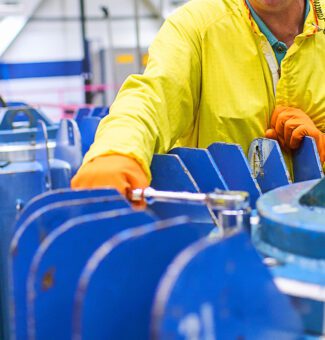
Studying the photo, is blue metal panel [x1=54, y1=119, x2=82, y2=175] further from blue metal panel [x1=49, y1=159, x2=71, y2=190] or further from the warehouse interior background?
the warehouse interior background

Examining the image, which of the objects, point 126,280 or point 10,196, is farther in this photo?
point 10,196

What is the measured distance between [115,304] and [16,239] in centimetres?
15

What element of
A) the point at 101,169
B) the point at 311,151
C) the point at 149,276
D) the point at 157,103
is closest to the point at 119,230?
the point at 149,276

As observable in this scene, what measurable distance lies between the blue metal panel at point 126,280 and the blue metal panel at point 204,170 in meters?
0.35

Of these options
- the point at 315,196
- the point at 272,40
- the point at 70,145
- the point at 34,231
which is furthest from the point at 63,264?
the point at 70,145

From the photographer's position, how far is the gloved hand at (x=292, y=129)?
48.4 inches

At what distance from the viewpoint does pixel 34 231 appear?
2.29 feet

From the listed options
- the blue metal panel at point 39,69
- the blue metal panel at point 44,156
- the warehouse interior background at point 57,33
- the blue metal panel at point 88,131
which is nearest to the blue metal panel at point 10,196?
the blue metal panel at point 44,156

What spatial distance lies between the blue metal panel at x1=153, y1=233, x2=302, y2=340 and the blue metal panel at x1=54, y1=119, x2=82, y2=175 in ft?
4.65

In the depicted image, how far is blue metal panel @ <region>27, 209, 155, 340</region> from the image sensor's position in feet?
2.04

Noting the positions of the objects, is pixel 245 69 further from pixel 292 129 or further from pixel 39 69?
pixel 39 69

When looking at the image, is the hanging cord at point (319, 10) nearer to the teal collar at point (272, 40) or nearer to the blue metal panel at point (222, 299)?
the teal collar at point (272, 40)

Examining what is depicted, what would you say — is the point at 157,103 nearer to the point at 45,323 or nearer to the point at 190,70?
the point at 190,70

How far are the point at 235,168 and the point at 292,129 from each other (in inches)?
8.5
